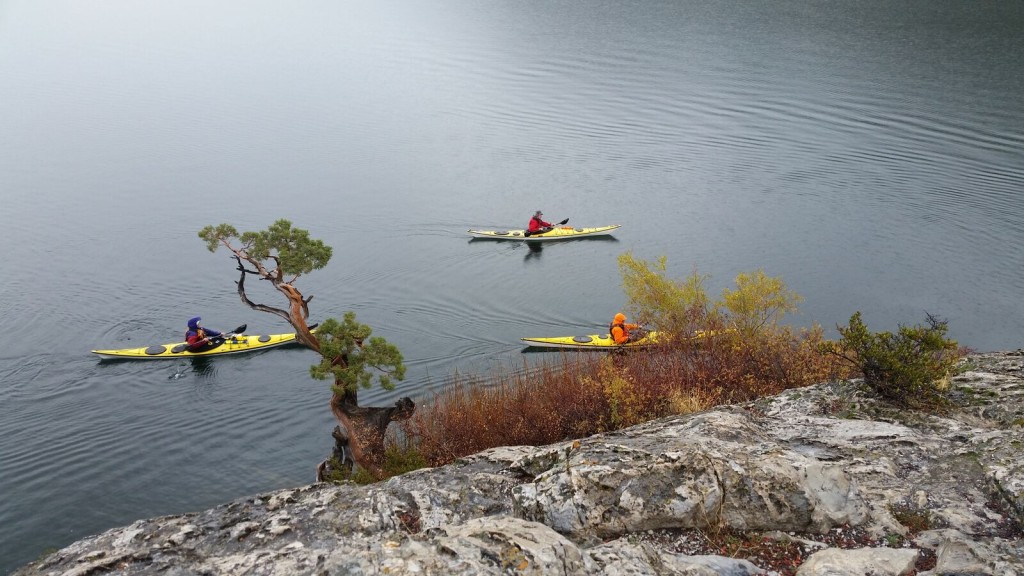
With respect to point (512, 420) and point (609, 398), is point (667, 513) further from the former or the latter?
point (512, 420)

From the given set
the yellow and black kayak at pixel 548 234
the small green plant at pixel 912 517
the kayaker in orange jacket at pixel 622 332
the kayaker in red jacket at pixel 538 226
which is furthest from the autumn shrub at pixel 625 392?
the yellow and black kayak at pixel 548 234

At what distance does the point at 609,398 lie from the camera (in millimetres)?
17359

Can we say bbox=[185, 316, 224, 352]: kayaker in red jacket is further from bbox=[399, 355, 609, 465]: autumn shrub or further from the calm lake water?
bbox=[399, 355, 609, 465]: autumn shrub

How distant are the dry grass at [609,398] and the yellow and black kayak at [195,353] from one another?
410 inches

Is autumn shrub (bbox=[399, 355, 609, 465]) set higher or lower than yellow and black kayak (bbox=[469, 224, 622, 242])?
lower

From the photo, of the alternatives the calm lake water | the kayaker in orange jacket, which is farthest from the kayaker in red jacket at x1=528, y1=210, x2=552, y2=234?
the kayaker in orange jacket

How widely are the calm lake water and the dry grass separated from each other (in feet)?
17.3

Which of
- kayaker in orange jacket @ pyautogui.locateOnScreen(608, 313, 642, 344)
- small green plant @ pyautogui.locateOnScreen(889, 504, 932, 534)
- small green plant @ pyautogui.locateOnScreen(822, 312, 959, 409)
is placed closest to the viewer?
small green plant @ pyautogui.locateOnScreen(889, 504, 932, 534)

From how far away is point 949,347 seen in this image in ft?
46.9

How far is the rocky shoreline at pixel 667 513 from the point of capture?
891 cm

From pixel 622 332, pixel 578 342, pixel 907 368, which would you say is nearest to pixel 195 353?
pixel 578 342

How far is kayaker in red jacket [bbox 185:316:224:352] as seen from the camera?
27.7 metres

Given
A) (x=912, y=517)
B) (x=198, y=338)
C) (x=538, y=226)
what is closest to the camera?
(x=912, y=517)

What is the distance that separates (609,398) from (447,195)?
2759 centimetres
